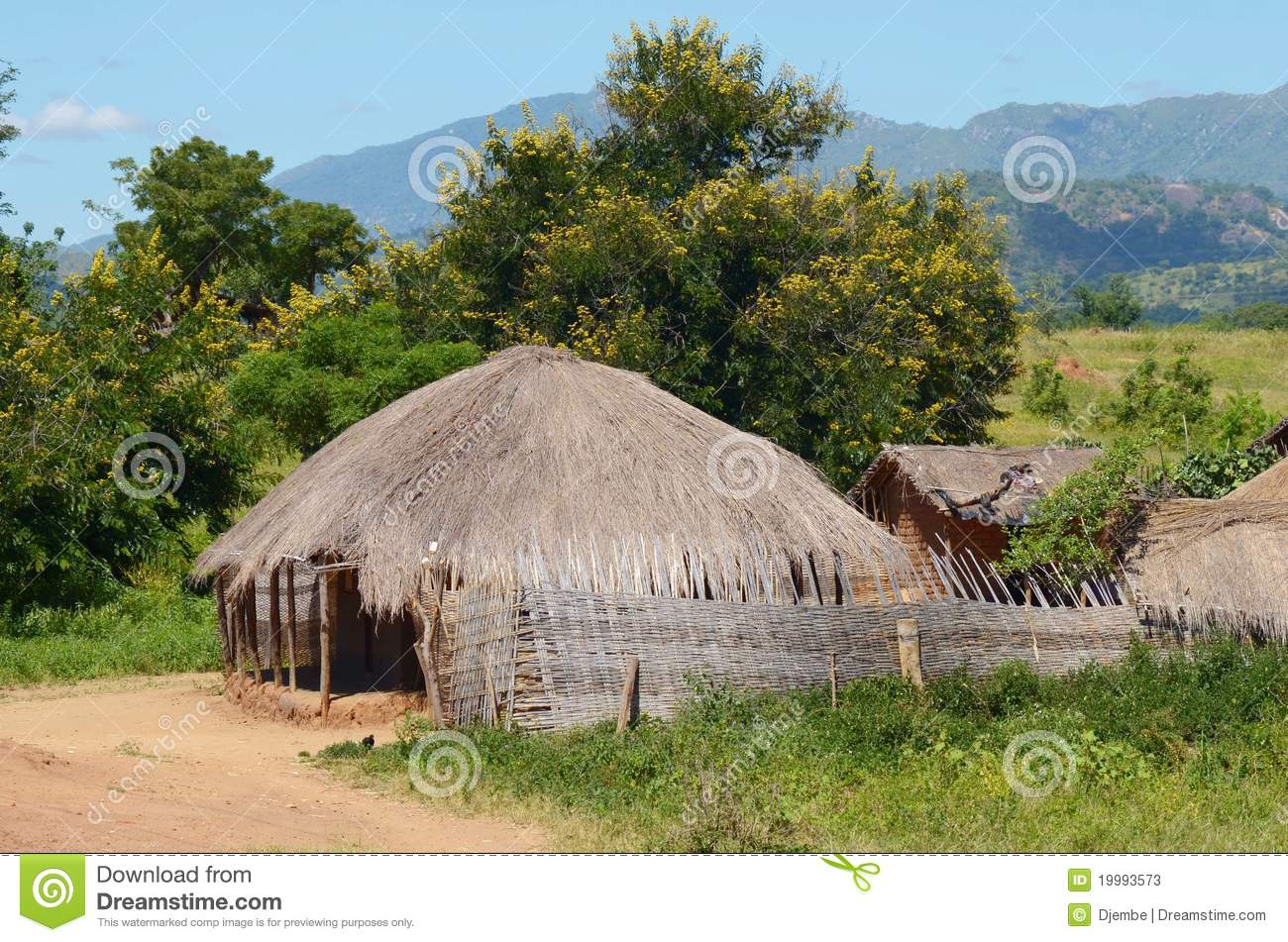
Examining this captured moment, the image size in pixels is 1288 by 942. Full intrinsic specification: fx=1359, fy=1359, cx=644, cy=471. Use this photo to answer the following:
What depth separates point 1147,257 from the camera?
125688mm

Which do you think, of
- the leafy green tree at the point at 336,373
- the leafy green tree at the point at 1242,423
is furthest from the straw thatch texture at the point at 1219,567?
the leafy green tree at the point at 1242,423

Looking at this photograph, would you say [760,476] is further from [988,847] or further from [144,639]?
[144,639]

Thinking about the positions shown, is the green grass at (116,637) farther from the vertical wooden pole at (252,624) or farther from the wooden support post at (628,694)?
the wooden support post at (628,694)

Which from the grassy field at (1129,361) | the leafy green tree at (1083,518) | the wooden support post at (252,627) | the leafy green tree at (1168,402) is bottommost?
the wooden support post at (252,627)

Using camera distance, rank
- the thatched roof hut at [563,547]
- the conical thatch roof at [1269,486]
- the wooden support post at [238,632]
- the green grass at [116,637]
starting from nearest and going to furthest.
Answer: the thatched roof hut at [563,547] < the wooden support post at [238,632] < the green grass at [116,637] < the conical thatch roof at [1269,486]

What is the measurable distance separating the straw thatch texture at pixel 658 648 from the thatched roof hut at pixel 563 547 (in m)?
0.02

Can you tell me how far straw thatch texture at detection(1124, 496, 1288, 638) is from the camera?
42.9ft

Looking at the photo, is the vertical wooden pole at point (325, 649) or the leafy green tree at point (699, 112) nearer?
the vertical wooden pole at point (325, 649)

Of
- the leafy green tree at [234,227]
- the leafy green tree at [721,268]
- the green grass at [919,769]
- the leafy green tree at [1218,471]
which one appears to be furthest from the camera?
the leafy green tree at [234,227]

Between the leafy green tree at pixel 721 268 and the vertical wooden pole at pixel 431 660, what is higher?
the leafy green tree at pixel 721 268

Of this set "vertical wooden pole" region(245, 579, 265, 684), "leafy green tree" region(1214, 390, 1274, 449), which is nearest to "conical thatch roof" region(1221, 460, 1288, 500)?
"leafy green tree" region(1214, 390, 1274, 449)

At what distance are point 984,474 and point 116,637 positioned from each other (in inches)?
422

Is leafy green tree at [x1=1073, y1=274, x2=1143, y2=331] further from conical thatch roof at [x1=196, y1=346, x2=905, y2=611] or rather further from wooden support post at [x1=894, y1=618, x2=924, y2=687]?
wooden support post at [x1=894, y1=618, x2=924, y2=687]

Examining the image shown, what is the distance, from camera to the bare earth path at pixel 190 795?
7.84 meters
